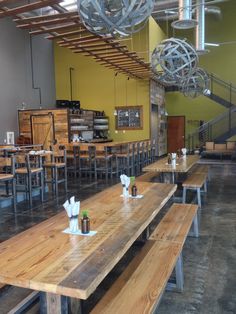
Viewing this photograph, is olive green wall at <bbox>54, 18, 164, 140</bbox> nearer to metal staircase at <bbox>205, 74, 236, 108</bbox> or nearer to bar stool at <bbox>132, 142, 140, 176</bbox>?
bar stool at <bbox>132, 142, 140, 176</bbox>

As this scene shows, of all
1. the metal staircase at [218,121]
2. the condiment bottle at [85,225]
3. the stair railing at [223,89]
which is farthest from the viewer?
the stair railing at [223,89]

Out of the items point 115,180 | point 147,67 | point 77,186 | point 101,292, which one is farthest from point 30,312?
point 147,67

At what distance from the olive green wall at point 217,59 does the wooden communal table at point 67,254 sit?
1257 centimetres

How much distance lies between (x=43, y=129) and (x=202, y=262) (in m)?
8.28

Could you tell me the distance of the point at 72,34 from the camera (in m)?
6.09

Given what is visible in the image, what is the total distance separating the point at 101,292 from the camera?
8.75 ft

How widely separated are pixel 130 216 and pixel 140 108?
9619 millimetres

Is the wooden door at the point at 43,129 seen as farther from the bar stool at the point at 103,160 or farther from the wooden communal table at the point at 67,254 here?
the wooden communal table at the point at 67,254

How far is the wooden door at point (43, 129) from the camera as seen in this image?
1018 centimetres

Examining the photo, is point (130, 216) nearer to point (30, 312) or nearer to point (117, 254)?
point (117, 254)


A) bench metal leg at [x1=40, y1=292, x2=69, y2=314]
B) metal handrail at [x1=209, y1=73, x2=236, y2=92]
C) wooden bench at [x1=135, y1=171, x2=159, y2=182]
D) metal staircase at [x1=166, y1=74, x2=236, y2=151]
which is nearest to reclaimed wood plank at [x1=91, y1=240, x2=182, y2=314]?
bench metal leg at [x1=40, y1=292, x2=69, y2=314]

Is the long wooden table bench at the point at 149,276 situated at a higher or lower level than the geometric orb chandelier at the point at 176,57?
lower

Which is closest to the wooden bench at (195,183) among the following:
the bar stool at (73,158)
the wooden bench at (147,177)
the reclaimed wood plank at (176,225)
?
the wooden bench at (147,177)

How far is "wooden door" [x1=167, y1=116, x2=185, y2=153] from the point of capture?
1491cm
